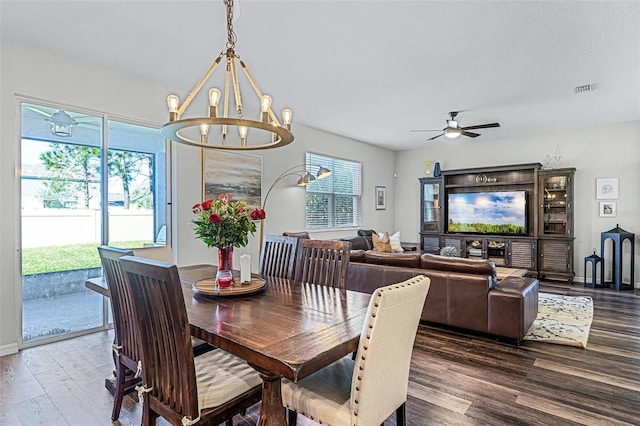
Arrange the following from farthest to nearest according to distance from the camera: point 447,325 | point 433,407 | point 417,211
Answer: point 417,211
point 447,325
point 433,407

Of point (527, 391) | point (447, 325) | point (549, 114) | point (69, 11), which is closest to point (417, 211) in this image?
point (549, 114)

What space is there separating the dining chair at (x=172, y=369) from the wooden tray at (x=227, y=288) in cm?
46

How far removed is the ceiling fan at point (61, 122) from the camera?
343 centimetres

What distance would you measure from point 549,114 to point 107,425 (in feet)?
21.1

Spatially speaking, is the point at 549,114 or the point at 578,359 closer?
the point at 578,359

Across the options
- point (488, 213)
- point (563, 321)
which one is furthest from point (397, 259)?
point (488, 213)

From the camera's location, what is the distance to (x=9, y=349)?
311 centimetres

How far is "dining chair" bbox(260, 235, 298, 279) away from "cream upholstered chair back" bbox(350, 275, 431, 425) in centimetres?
140

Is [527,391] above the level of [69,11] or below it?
below

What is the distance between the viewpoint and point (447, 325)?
3639 mm

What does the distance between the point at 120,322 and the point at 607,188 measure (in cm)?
747

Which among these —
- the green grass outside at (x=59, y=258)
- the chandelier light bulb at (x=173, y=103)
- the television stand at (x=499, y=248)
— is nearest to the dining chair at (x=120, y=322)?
the chandelier light bulb at (x=173, y=103)

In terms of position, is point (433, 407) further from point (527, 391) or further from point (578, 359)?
point (578, 359)

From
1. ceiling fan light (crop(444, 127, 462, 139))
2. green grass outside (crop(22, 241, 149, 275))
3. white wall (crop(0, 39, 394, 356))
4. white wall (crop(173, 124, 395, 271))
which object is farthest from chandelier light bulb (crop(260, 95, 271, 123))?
ceiling fan light (crop(444, 127, 462, 139))
